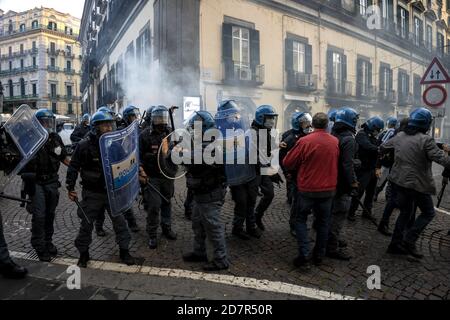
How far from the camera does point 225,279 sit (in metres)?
3.22

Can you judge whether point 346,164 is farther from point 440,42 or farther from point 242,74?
point 440,42

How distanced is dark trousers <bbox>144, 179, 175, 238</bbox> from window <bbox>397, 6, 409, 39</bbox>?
25361 millimetres

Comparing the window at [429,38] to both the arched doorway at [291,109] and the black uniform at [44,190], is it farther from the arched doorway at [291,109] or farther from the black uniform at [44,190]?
the black uniform at [44,190]

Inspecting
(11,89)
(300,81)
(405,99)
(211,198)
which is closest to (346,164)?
(211,198)

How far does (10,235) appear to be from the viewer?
15.0ft

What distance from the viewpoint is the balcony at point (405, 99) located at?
81.9 feet

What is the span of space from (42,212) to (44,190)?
236 mm

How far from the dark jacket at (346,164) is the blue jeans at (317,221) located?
0.30 m

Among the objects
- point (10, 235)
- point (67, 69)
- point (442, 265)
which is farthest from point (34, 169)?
point (67, 69)

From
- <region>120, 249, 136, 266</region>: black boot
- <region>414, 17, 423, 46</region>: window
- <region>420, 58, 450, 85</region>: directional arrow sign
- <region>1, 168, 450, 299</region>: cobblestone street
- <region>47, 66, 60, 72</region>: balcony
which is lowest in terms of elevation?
<region>1, 168, 450, 299</region>: cobblestone street

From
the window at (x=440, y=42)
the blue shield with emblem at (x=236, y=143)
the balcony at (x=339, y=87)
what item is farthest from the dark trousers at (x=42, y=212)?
the window at (x=440, y=42)

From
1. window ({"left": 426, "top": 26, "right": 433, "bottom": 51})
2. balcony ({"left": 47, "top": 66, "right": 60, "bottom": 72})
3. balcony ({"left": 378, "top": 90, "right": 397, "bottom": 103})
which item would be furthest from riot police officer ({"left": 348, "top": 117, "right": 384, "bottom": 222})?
balcony ({"left": 47, "top": 66, "right": 60, "bottom": 72})

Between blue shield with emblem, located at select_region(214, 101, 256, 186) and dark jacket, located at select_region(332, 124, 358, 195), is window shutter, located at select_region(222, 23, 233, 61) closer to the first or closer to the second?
blue shield with emblem, located at select_region(214, 101, 256, 186)

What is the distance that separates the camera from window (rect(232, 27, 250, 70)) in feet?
46.1
